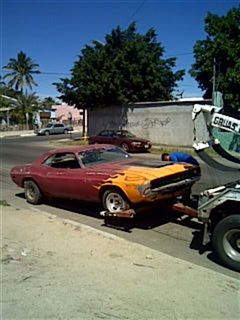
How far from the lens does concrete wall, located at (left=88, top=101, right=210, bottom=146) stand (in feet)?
91.8

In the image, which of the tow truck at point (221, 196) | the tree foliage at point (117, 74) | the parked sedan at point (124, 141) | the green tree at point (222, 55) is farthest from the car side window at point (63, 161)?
the tree foliage at point (117, 74)

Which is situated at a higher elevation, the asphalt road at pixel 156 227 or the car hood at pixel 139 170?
the car hood at pixel 139 170

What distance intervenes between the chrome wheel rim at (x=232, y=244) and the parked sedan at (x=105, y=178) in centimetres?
170

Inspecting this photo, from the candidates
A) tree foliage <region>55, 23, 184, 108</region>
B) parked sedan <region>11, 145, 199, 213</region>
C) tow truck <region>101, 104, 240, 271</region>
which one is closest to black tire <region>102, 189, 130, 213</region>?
parked sedan <region>11, 145, 199, 213</region>

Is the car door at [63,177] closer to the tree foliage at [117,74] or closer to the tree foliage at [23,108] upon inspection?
the tree foliage at [117,74]

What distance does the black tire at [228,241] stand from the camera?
5.04 meters

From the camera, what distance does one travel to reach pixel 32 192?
9.44 m

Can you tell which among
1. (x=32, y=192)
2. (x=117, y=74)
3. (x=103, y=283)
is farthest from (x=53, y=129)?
(x=103, y=283)

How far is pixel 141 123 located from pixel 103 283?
27179mm

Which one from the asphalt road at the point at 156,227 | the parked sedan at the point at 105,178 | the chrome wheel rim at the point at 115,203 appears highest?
the parked sedan at the point at 105,178

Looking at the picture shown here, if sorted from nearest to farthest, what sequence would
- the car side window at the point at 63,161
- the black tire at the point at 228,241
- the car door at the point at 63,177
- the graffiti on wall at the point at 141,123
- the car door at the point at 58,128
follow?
the black tire at the point at 228,241 < the car door at the point at 63,177 < the car side window at the point at 63,161 < the graffiti on wall at the point at 141,123 < the car door at the point at 58,128

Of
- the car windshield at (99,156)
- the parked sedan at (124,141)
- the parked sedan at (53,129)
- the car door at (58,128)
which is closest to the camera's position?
the car windshield at (99,156)

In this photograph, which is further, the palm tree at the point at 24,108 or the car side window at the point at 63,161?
the palm tree at the point at 24,108

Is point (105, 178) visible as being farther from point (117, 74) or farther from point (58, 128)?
point (58, 128)
